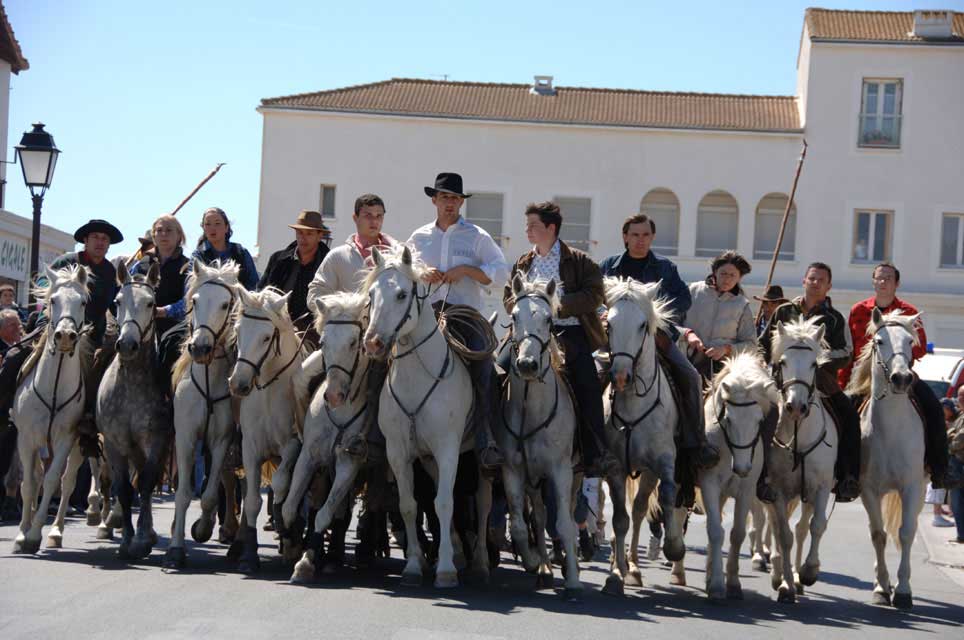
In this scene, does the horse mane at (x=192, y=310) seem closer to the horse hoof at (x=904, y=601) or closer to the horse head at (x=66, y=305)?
the horse head at (x=66, y=305)

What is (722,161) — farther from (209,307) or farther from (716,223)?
(209,307)

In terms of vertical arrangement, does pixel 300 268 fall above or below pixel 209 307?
above

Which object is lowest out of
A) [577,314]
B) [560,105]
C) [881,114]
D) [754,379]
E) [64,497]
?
[64,497]

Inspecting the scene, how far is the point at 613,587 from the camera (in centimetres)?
1090

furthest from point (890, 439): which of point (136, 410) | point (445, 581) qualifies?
point (136, 410)

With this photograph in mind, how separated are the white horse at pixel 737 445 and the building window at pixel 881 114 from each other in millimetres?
39869

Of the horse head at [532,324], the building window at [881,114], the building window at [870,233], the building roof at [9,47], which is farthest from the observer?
the building window at [870,233]

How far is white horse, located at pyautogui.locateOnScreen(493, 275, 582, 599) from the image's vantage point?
405 inches

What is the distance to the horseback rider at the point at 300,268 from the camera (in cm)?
1314

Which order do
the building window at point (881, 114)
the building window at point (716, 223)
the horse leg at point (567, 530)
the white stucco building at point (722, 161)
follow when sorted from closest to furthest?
the horse leg at point (567, 530) → the white stucco building at point (722, 161) → the building window at point (881, 114) → the building window at point (716, 223)

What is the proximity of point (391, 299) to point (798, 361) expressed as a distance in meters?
3.65

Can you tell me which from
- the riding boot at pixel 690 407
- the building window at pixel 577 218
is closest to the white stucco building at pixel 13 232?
the riding boot at pixel 690 407

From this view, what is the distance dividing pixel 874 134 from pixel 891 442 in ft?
130

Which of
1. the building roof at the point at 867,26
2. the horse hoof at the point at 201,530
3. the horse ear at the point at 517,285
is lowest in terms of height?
the horse hoof at the point at 201,530
